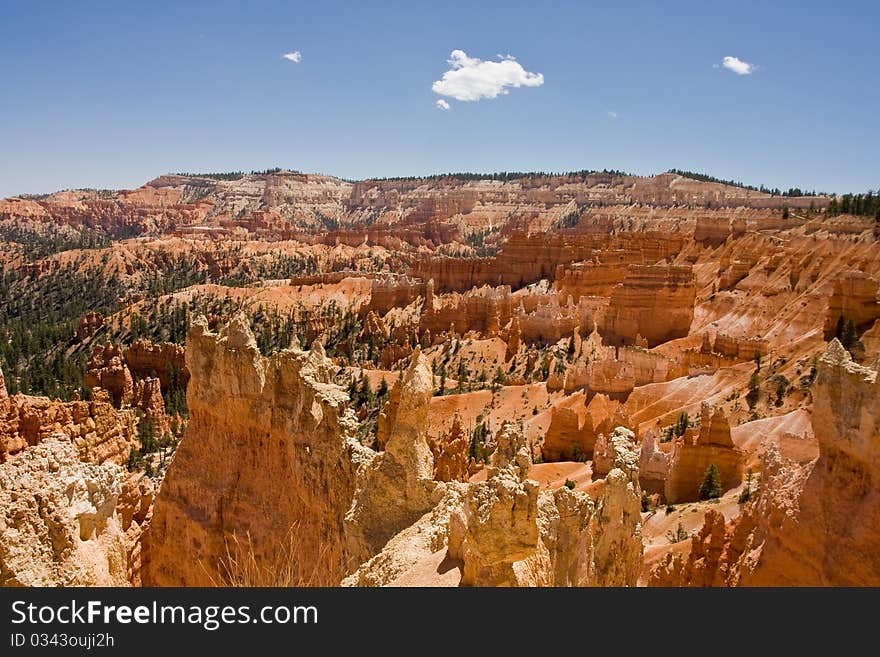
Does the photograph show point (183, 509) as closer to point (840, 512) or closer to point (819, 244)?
point (840, 512)

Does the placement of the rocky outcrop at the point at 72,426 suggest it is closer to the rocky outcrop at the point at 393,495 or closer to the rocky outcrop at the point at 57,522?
the rocky outcrop at the point at 57,522

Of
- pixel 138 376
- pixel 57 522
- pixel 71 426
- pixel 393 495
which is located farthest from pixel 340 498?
pixel 138 376

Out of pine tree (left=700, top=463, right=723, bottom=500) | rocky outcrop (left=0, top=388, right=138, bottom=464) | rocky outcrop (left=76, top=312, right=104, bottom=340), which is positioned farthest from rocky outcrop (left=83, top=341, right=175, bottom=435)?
pine tree (left=700, top=463, right=723, bottom=500)

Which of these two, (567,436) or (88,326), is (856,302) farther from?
(88,326)

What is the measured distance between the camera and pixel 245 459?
15219 millimetres

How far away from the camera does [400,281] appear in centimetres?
8094

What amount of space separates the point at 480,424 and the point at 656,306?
21968 millimetres

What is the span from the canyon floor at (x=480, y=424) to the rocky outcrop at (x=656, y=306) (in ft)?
0.63

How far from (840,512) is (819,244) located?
5333 centimetres

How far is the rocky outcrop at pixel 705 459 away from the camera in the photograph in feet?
75.9

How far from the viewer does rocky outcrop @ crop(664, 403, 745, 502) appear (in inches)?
910

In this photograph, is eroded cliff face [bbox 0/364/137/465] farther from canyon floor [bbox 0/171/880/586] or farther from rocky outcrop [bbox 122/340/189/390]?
rocky outcrop [bbox 122/340/189/390]

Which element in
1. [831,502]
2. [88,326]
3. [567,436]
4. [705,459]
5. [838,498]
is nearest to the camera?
[838,498]


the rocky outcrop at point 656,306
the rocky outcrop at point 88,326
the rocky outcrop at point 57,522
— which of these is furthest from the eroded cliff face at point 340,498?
the rocky outcrop at point 88,326
